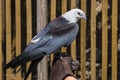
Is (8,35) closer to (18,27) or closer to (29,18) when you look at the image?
(18,27)

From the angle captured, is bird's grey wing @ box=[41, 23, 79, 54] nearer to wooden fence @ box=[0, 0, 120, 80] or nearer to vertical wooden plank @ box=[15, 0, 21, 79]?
wooden fence @ box=[0, 0, 120, 80]

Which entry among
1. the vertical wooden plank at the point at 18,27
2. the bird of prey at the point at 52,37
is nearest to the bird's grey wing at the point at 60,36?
the bird of prey at the point at 52,37

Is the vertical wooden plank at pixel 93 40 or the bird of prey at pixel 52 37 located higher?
the bird of prey at pixel 52 37

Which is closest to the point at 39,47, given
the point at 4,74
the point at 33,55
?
the point at 33,55

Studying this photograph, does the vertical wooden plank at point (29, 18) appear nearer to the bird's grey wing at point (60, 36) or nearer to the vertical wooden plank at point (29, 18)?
the vertical wooden plank at point (29, 18)

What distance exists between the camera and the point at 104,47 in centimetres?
513

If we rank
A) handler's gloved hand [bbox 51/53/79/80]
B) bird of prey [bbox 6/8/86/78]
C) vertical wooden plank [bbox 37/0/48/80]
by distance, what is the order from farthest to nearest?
vertical wooden plank [bbox 37/0/48/80] < bird of prey [bbox 6/8/86/78] < handler's gloved hand [bbox 51/53/79/80]

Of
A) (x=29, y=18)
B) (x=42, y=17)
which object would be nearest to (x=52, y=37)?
(x=42, y=17)

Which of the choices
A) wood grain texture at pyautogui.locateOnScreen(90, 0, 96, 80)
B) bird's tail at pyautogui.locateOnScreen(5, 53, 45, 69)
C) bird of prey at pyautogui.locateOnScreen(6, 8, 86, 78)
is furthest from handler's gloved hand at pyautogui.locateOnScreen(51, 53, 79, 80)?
wood grain texture at pyautogui.locateOnScreen(90, 0, 96, 80)

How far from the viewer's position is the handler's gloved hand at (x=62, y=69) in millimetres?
2707

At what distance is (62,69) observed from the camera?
2.79 meters

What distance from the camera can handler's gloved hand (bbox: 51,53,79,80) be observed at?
107 inches

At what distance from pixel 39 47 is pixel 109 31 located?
194 centimetres

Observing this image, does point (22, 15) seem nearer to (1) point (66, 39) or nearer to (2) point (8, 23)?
(2) point (8, 23)
